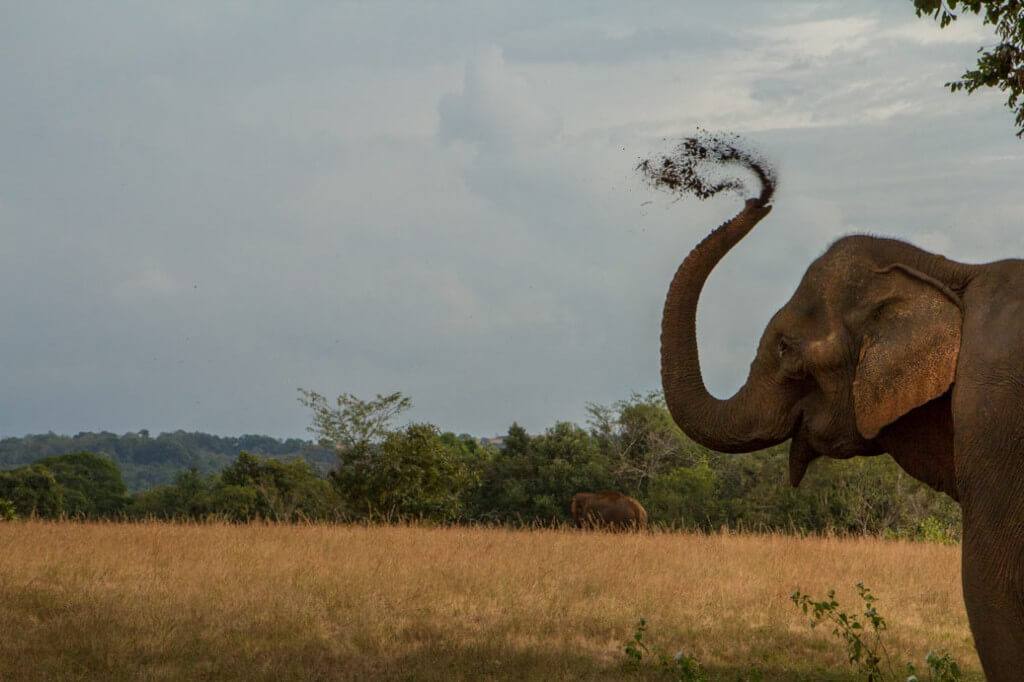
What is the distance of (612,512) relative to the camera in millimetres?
28953

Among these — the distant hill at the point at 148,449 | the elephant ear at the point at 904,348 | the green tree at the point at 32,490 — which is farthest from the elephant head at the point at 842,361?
the distant hill at the point at 148,449

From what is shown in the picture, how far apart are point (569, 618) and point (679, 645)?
132cm

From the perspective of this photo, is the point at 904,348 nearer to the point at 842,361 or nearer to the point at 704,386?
the point at 842,361

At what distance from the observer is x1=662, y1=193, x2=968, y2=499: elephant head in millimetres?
5770

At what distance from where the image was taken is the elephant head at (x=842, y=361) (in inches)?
227

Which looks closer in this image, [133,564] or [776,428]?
[776,428]

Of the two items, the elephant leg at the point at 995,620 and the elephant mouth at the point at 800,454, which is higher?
the elephant mouth at the point at 800,454

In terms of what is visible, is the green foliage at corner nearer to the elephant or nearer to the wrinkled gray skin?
Result: the elephant

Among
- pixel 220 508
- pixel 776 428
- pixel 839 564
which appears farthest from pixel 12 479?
→ pixel 776 428

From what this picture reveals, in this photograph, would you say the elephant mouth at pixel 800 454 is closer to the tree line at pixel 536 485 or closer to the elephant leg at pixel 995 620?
the elephant leg at pixel 995 620

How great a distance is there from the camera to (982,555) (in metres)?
5.61

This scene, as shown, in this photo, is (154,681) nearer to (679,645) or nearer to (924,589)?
(679,645)

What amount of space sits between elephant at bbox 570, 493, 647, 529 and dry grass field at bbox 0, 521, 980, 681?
9617 mm

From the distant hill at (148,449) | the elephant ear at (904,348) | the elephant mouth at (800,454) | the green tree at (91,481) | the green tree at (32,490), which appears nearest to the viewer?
the elephant ear at (904,348)
